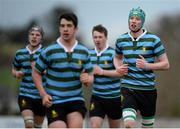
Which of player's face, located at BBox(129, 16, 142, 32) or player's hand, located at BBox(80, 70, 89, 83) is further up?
player's face, located at BBox(129, 16, 142, 32)

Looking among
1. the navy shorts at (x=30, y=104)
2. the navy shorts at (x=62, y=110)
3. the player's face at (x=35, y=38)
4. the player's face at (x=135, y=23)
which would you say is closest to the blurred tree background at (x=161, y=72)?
the navy shorts at (x=30, y=104)

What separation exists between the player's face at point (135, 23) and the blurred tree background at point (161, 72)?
1503 centimetres

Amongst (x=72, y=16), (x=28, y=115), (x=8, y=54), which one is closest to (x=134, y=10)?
(x=72, y=16)

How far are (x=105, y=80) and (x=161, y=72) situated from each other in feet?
56.4

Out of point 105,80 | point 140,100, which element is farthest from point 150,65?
point 105,80

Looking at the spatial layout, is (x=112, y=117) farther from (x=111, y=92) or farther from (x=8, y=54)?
(x=8, y=54)

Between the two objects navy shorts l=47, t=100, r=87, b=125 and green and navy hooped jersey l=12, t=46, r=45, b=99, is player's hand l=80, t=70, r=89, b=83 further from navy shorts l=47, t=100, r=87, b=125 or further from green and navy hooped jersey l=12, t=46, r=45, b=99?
green and navy hooped jersey l=12, t=46, r=45, b=99

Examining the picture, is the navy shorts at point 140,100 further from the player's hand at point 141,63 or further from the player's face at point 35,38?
the player's face at point 35,38

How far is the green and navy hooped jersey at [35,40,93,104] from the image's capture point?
1034cm

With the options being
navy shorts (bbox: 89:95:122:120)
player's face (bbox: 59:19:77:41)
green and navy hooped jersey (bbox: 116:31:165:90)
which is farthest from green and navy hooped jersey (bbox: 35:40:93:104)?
navy shorts (bbox: 89:95:122:120)

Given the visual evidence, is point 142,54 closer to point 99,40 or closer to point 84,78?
point 84,78

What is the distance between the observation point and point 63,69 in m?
10.3

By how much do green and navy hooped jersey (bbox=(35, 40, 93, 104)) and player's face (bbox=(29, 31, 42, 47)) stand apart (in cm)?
270

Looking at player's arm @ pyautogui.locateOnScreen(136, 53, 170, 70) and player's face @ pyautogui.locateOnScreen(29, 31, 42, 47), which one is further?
player's face @ pyautogui.locateOnScreen(29, 31, 42, 47)
